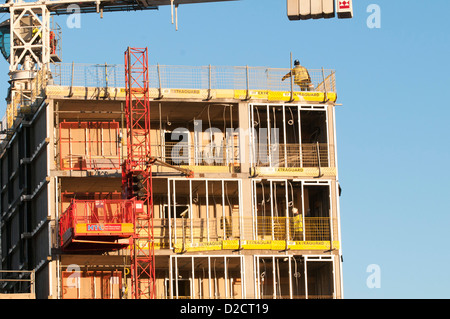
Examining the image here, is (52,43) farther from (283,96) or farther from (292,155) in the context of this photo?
(292,155)

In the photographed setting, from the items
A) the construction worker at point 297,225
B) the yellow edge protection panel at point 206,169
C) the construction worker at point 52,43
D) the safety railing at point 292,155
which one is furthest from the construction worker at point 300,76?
the construction worker at point 52,43

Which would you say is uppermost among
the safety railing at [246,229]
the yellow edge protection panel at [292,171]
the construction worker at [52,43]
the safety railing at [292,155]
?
the construction worker at [52,43]

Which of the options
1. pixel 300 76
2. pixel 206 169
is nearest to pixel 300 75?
pixel 300 76

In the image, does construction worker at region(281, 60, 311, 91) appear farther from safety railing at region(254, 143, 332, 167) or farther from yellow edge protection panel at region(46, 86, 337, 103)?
safety railing at region(254, 143, 332, 167)

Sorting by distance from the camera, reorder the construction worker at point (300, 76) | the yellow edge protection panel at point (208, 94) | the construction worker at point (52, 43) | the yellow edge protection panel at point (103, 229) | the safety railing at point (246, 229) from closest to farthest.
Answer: the yellow edge protection panel at point (103, 229) → the yellow edge protection panel at point (208, 94) → the safety railing at point (246, 229) → the construction worker at point (300, 76) → the construction worker at point (52, 43)

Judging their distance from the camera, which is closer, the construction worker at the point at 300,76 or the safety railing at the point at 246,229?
the safety railing at the point at 246,229

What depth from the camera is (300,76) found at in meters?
74.0

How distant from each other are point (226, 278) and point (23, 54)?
77.7 feet

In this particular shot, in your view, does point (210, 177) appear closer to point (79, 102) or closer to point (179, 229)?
point (179, 229)

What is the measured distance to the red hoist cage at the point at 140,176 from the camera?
225 feet

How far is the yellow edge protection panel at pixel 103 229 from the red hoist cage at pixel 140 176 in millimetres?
724

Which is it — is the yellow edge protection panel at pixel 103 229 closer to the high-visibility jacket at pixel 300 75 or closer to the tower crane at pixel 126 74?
the tower crane at pixel 126 74
